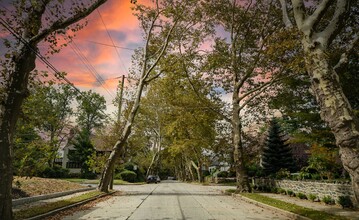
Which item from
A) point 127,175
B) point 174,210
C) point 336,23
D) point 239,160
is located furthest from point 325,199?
point 127,175

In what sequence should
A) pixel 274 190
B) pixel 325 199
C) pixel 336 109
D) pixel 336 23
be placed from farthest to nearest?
pixel 274 190, pixel 325 199, pixel 336 23, pixel 336 109

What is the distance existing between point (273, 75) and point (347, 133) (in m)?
16.1

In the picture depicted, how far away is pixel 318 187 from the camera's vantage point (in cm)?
1606

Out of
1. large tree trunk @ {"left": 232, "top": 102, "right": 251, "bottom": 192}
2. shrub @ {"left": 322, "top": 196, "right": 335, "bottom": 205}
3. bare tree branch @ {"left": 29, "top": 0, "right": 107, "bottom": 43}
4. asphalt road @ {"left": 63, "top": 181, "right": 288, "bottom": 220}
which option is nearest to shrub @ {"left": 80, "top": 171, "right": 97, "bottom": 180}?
large tree trunk @ {"left": 232, "top": 102, "right": 251, "bottom": 192}

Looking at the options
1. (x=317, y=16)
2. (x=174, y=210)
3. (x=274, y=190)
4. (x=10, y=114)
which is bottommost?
(x=174, y=210)

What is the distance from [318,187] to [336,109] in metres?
10.3

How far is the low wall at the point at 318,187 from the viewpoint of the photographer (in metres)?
13.5

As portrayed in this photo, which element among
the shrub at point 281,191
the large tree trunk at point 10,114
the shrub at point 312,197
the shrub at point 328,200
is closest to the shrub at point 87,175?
the shrub at point 281,191

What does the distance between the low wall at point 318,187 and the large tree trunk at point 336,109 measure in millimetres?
7140

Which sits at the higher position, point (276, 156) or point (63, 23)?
point (276, 156)

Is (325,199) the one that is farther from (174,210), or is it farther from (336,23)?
(336,23)

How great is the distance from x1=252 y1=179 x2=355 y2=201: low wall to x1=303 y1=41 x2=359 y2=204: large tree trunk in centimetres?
714

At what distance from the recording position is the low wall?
1350 centimetres

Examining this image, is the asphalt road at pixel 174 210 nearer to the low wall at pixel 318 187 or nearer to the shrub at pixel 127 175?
the low wall at pixel 318 187
